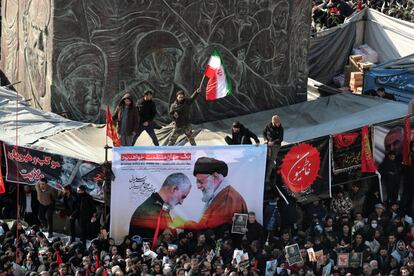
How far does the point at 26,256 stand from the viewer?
58.0ft

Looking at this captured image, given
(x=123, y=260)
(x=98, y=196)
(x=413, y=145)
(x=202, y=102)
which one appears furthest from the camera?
(x=202, y=102)

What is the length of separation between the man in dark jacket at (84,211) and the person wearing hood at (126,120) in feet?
3.99

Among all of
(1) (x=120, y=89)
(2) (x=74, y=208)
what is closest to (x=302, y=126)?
(1) (x=120, y=89)

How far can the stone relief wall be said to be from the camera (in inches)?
827

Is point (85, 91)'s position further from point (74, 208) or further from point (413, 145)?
point (413, 145)

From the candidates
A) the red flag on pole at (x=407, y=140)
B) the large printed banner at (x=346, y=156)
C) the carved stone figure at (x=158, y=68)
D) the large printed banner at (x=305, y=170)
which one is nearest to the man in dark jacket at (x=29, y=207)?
the carved stone figure at (x=158, y=68)

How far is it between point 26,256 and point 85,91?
181 inches

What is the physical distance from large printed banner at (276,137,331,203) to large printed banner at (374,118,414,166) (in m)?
1.16

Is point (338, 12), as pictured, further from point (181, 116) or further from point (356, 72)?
point (181, 116)

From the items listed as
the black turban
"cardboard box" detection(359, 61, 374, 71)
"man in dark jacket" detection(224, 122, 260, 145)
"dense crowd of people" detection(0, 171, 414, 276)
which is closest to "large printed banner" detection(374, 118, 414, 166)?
"dense crowd of people" detection(0, 171, 414, 276)

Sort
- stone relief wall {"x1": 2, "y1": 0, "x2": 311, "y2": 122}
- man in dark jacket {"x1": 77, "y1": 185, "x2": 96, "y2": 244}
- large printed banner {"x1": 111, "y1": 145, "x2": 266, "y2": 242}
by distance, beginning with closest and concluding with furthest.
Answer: large printed banner {"x1": 111, "y1": 145, "x2": 266, "y2": 242} < man in dark jacket {"x1": 77, "y1": 185, "x2": 96, "y2": 244} < stone relief wall {"x1": 2, "y1": 0, "x2": 311, "y2": 122}

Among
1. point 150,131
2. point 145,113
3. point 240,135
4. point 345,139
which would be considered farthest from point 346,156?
point 145,113

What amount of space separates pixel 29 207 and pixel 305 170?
4.73 metres

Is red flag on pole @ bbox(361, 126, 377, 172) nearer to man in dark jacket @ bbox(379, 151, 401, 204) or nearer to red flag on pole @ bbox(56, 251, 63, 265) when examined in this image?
man in dark jacket @ bbox(379, 151, 401, 204)
